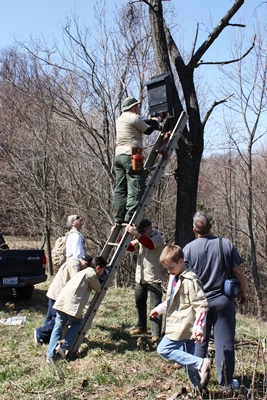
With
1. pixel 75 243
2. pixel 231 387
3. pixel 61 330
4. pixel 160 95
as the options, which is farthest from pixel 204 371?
pixel 160 95

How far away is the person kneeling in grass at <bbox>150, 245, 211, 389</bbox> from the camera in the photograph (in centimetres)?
421

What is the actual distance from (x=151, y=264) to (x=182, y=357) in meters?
2.29

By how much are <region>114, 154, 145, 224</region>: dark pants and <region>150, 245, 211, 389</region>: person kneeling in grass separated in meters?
1.68

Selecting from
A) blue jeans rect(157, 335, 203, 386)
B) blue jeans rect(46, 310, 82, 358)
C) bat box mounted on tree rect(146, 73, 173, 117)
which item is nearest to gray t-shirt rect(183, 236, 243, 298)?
blue jeans rect(157, 335, 203, 386)

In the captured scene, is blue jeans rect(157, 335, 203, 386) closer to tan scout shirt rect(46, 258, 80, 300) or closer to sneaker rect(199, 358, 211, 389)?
sneaker rect(199, 358, 211, 389)

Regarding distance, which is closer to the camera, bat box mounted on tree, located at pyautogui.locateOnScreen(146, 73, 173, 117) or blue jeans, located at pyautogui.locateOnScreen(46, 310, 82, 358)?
blue jeans, located at pyautogui.locateOnScreen(46, 310, 82, 358)

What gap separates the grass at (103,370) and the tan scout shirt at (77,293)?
635 millimetres

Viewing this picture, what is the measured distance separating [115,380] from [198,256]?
1.66 meters

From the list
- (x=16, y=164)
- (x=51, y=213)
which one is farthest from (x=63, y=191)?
(x=16, y=164)

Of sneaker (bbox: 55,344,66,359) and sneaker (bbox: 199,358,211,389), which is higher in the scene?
sneaker (bbox: 199,358,211,389)

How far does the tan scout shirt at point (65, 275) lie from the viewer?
611cm

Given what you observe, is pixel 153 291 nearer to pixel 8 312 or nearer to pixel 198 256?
pixel 198 256

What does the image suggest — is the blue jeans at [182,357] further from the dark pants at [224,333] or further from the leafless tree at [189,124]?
the leafless tree at [189,124]

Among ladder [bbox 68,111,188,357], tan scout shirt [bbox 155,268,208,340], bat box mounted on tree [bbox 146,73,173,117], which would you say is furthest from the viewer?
bat box mounted on tree [bbox 146,73,173,117]
